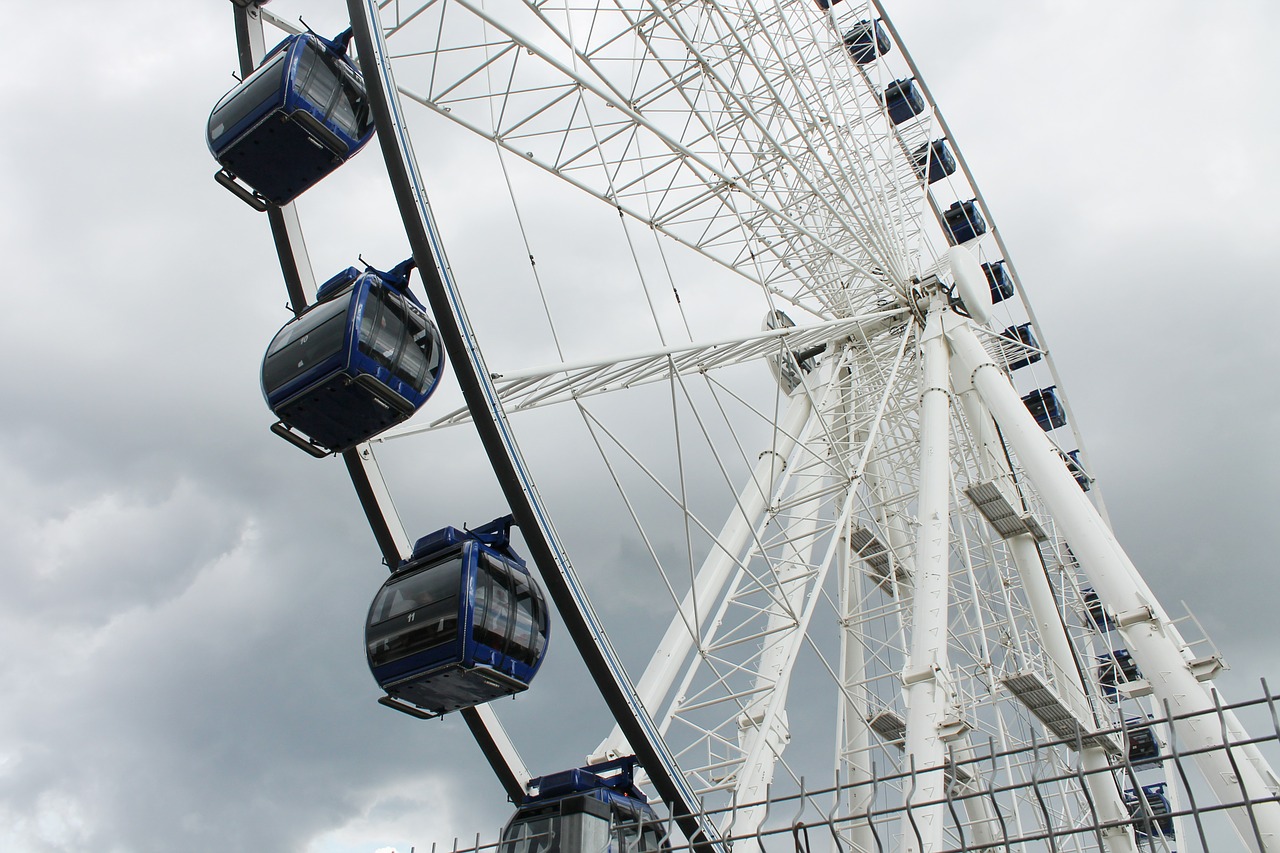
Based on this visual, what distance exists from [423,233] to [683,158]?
5817 mm

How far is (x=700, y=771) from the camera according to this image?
11.7 metres

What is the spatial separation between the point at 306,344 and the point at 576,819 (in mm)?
5097

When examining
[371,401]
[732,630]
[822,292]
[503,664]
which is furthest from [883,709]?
[371,401]

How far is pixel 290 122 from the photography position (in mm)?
11000

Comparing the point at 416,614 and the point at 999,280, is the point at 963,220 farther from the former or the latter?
the point at 416,614

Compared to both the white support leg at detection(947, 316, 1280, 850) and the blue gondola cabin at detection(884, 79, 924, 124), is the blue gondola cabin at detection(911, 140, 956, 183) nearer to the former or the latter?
the blue gondola cabin at detection(884, 79, 924, 124)

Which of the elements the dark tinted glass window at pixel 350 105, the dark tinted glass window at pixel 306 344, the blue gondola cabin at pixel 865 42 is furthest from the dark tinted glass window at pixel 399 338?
the blue gondola cabin at pixel 865 42

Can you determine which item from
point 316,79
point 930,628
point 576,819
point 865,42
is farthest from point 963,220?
point 576,819

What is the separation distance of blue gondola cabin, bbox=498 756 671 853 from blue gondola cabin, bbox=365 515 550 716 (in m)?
1.26

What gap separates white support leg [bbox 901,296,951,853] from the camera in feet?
32.7

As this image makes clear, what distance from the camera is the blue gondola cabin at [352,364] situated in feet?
33.2

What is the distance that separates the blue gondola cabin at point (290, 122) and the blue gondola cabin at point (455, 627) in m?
4.27

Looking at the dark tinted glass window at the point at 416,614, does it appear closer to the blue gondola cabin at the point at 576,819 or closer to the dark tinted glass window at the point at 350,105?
the blue gondola cabin at the point at 576,819

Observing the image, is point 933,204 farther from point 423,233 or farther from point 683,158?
point 423,233
